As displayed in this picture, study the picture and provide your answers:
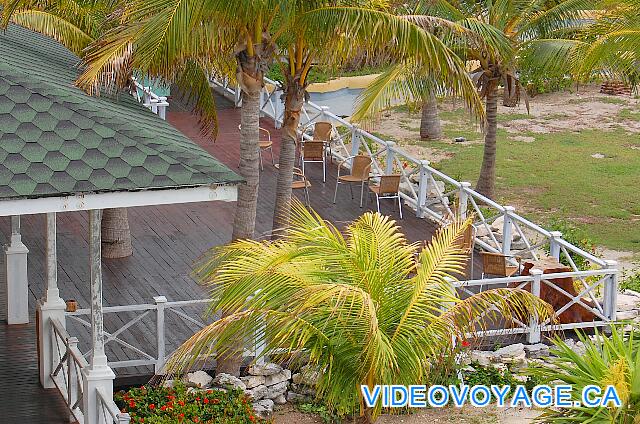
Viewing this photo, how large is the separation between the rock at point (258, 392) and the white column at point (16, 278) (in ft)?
9.22

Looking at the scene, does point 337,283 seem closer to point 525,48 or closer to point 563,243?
point 563,243

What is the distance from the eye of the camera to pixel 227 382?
41.5ft

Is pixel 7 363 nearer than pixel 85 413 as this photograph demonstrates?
No

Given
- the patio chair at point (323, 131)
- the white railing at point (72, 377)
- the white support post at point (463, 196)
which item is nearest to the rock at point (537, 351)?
the white support post at point (463, 196)

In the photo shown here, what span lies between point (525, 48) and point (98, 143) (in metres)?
12.9

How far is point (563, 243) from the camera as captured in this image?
15.7 metres

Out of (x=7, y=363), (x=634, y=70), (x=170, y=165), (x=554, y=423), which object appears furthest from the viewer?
(x=634, y=70)

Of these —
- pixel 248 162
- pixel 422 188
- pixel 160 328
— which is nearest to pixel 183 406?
pixel 160 328

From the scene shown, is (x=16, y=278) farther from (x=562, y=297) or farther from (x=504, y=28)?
(x=504, y=28)

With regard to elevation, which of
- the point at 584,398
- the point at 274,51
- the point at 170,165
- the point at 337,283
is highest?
the point at 274,51

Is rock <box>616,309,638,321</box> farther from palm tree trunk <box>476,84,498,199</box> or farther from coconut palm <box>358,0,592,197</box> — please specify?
palm tree trunk <box>476,84,498,199</box>

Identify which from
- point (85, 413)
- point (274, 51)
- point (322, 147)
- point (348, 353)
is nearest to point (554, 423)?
point (348, 353)

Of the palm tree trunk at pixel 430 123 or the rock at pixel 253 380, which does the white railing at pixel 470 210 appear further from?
the palm tree trunk at pixel 430 123

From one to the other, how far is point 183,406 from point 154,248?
17.8ft
